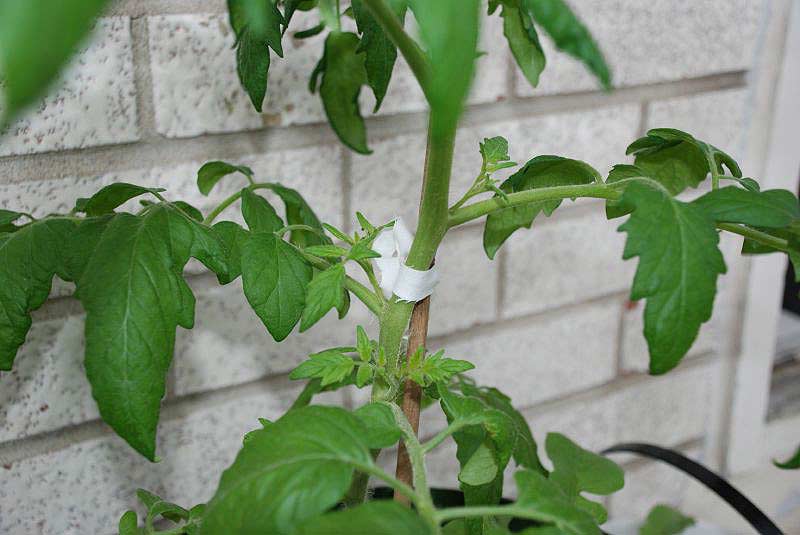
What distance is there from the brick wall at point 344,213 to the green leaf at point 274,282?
0.82ft

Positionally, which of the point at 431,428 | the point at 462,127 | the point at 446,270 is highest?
the point at 462,127

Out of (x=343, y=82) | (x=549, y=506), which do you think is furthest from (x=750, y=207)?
(x=343, y=82)

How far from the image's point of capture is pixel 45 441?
2.15ft

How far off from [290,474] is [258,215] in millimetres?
195

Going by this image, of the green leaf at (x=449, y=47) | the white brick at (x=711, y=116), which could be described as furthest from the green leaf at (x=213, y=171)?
the white brick at (x=711, y=116)

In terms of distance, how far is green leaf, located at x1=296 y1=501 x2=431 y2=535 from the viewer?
295 mm

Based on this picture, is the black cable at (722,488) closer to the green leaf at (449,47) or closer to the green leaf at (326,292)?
the green leaf at (326,292)

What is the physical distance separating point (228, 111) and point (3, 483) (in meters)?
0.33

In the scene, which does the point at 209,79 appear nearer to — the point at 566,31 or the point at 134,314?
the point at 134,314

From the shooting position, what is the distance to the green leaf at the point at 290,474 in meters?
0.32

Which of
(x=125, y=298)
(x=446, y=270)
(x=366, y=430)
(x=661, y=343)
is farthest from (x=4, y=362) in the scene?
(x=446, y=270)

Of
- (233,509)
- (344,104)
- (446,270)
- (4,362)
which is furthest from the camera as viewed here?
(446,270)

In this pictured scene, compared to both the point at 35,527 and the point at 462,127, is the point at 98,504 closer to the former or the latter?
the point at 35,527

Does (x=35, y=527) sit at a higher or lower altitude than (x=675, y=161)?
lower
